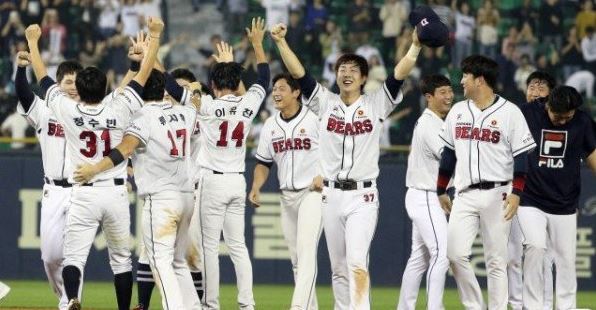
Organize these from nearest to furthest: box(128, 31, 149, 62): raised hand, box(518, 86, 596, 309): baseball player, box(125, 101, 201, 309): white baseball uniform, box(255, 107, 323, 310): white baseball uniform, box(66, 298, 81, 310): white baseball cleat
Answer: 1. box(66, 298, 81, 310): white baseball cleat
2. box(125, 101, 201, 309): white baseball uniform
3. box(128, 31, 149, 62): raised hand
4. box(518, 86, 596, 309): baseball player
5. box(255, 107, 323, 310): white baseball uniform

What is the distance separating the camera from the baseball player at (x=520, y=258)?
38.4 ft

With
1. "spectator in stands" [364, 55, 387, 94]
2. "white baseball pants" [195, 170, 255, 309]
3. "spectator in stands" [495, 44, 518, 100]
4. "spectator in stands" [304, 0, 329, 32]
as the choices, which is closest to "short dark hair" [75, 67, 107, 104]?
"white baseball pants" [195, 170, 255, 309]

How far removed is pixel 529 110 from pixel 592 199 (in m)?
5.38

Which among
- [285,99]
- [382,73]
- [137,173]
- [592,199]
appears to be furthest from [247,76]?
[137,173]

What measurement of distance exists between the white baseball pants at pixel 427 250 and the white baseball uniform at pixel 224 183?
4.57 feet

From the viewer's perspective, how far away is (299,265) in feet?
36.5

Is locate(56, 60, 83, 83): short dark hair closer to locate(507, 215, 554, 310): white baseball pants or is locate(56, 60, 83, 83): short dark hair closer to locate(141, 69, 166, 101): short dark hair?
locate(141, 69, 166, 101): short dark hair

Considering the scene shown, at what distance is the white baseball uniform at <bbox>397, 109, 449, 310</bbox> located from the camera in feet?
36.4

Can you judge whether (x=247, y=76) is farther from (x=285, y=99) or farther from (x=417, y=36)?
(x=417, y=36)

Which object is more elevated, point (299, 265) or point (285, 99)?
point (285, 99)

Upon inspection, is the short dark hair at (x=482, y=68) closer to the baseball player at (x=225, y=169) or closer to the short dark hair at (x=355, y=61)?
the short dark hair at (x=355, y=61)

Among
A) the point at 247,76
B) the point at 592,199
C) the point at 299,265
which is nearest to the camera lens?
the point at 299,265

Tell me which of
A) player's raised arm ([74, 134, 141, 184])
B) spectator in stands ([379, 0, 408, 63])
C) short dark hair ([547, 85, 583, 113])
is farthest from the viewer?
spectator in stands ([379, 0, 408, 63])

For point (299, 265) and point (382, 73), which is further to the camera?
point (382, 73)
